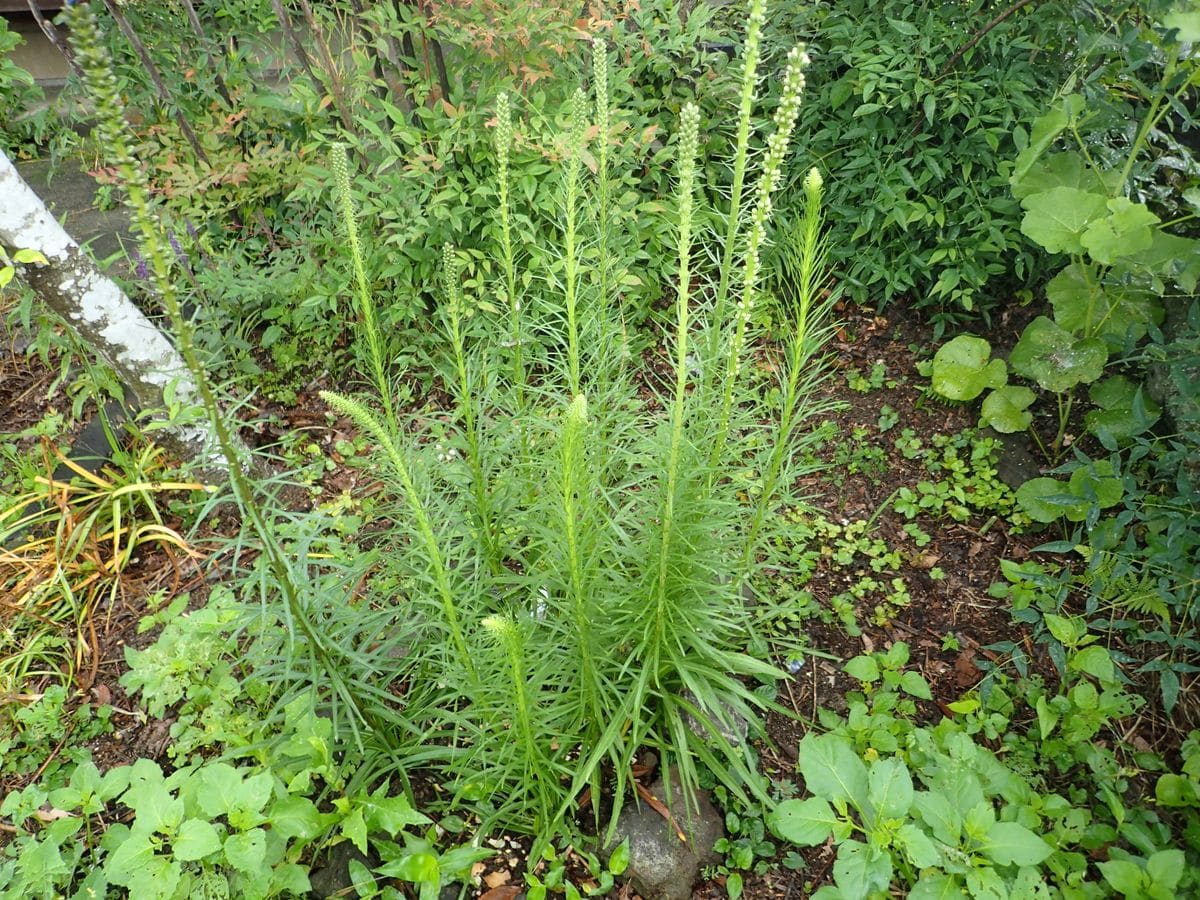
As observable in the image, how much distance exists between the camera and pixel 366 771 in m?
2.15

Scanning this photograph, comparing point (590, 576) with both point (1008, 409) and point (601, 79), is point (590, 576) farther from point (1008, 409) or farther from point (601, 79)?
point (1008, 409)

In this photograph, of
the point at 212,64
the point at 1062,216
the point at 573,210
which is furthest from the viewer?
the point at 212,64

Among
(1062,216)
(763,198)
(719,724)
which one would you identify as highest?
(763,198)

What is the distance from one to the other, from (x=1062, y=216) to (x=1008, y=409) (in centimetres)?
82

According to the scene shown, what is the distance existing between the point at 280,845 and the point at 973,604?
2.41 meters

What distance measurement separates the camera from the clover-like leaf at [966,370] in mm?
3194

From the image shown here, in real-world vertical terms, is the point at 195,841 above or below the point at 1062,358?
below

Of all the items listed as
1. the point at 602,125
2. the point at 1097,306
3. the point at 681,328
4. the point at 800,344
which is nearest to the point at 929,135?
the point at 1097,306

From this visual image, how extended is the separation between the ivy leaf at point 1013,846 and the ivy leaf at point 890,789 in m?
0.19

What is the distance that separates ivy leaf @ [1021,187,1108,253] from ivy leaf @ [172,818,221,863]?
9.90 ft

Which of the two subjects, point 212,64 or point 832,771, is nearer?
point 832,771

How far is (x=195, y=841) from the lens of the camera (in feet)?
5.63

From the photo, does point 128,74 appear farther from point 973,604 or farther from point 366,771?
point 973,604

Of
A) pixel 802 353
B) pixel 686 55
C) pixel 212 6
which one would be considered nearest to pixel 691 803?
pixel 802 353
